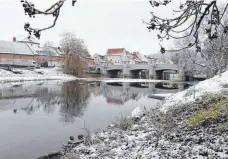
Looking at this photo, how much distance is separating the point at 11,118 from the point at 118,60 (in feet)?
350

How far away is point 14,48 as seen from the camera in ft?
300

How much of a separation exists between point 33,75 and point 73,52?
11745 millimetres

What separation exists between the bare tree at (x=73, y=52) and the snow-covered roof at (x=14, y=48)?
27.9m

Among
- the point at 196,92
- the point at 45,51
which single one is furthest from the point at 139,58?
the point at 196,92

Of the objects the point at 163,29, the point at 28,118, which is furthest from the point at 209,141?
the point at 28,118

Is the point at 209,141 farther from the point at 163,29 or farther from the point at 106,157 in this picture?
the point at 163,29

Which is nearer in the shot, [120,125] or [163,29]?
[163,29]

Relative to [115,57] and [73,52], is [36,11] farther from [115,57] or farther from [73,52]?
[115,57]

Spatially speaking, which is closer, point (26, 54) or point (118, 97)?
point (118, 97)

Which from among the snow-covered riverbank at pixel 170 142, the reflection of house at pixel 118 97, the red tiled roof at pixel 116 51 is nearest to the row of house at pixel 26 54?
the red tiled roof at pixel 116 51

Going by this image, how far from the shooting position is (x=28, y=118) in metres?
17.2

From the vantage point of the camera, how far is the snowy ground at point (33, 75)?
56441 millimetres

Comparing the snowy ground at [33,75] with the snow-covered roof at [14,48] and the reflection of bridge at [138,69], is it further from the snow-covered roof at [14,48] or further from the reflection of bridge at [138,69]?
the reflection of bridge at [138,69]

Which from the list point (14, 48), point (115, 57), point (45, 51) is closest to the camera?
point (14, 48)
